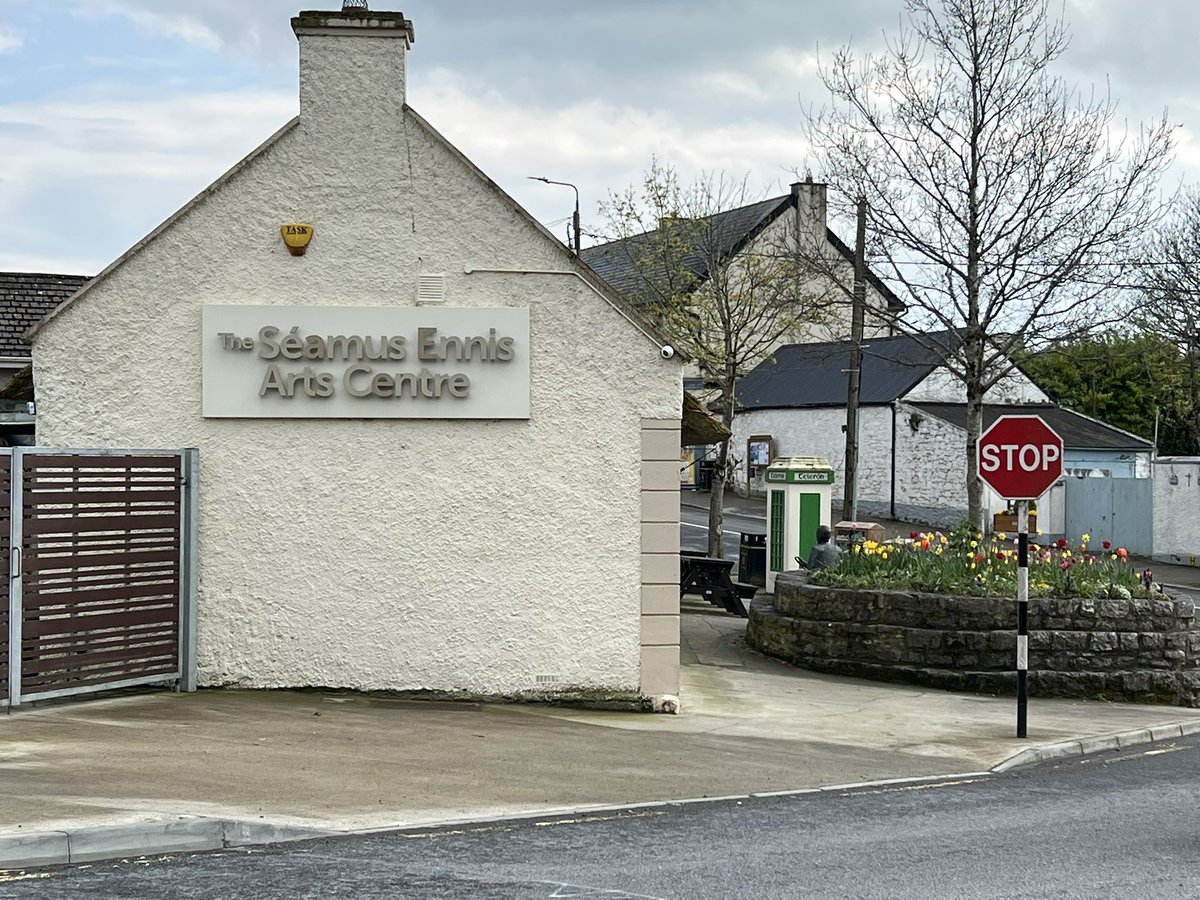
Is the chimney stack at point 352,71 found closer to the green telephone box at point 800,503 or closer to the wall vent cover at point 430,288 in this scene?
the wall vent cover at point 430,288

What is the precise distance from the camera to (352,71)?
13.3 m

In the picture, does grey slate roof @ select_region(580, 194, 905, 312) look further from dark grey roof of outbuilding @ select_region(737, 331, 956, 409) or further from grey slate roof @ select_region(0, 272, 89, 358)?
grey slate roof @ select_region(0, 272, 89, 358)

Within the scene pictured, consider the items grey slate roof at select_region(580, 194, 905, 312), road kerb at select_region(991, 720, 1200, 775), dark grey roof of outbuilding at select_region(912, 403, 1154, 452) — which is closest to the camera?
road kerb at select_region(991, 720, 1200, 775)

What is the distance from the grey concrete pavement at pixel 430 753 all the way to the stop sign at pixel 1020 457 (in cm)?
217

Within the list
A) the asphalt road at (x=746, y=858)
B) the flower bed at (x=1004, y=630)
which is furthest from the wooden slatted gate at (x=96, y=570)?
the flower bed at (x=1004, y=630)

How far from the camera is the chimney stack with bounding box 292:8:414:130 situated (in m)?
13.2

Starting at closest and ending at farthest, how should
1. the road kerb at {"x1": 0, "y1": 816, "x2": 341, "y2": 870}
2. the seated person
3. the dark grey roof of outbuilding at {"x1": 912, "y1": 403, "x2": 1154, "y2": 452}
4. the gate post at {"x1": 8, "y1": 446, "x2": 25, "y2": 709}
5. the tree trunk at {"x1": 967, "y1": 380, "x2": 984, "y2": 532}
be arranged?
the road kerb at {"x1": 0, "y1": 816, "x2": 341, "y2": 870}
the gate post at {"x1": 8, "y1": 446, "x2": 25, "y2": 709}
the seated person
the tree trunk at {"x1": 967, "y1": 380, "x2": 984, "y2": 532}
the dark grey roof of outbuilding at {"x1": 912, "y1": 403, "x2": 1154, "y2": 452}

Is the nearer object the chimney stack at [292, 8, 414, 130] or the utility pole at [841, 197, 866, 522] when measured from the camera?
the chimney stack at [292, 8, 414, 130]

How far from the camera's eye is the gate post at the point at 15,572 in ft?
37.7

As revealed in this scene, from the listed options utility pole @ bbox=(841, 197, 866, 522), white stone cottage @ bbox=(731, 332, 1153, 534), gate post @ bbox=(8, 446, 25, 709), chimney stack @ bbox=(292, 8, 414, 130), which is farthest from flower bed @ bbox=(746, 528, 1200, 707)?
white stone cottage @ bbox=(731, 332, 1153, 534)

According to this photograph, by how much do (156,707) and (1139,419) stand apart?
5231 centimetres

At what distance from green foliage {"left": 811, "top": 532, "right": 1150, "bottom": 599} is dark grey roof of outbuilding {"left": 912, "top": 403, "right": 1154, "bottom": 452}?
2560 cm

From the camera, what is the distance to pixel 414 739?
36.4 feet

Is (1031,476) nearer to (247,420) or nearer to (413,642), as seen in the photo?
(413,642)
